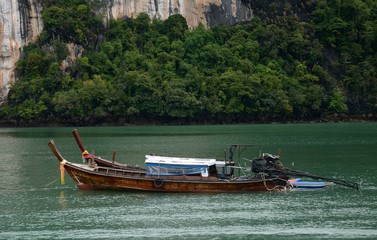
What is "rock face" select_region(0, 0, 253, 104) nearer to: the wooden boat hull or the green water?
the green water

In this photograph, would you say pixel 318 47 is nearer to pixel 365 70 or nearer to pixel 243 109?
pixel 365 70

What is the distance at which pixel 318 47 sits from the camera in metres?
114

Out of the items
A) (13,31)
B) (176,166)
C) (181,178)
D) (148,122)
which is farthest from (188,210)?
(13,31)

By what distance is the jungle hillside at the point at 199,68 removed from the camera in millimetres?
105000

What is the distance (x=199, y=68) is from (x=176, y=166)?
74374 millimetres

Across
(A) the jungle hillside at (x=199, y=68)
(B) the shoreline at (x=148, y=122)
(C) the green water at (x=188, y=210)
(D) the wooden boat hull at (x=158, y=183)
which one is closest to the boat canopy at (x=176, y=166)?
(D) the wooden boat hull at (x=158, y=183)

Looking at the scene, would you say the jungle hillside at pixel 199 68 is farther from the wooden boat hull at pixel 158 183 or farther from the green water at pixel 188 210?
the wooden boat hull at pixel 158 183

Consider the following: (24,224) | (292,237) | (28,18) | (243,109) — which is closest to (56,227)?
(24,224)

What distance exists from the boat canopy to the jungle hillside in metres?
64.5

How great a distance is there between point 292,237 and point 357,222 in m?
3.82

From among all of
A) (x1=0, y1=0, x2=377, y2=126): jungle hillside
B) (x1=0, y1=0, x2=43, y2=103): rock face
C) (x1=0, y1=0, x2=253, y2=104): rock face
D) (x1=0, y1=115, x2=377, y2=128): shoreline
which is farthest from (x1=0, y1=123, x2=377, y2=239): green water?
(x1=0, y1=0, x2=253, y2=104): rock face

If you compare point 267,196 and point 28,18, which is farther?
point 28,18

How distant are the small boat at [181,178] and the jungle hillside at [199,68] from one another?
63.9 m

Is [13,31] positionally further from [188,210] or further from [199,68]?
[188,210]
